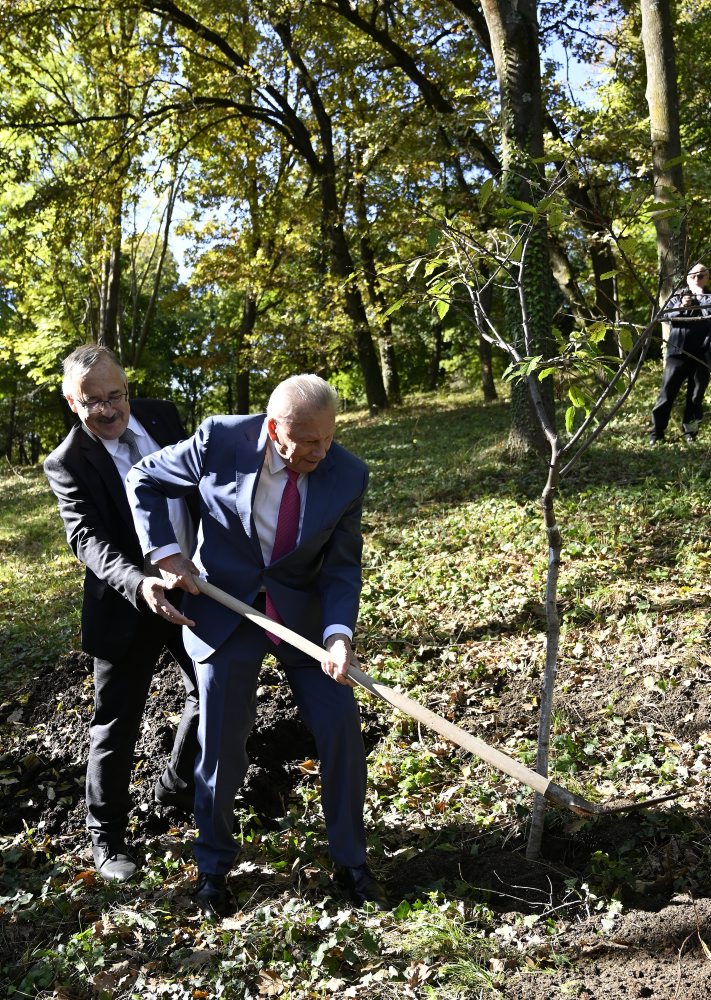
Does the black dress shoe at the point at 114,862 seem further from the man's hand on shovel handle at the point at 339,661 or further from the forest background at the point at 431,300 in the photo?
the man's hand on shovel handle at the point at 339,661

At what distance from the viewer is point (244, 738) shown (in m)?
3.33

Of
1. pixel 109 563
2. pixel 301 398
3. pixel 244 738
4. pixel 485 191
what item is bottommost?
pixel 244 738

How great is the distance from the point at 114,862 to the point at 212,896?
0.62 meters

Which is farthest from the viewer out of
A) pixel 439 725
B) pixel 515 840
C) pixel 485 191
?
pixel 515 840

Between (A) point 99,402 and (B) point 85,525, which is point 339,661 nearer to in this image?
(B) point 85,525

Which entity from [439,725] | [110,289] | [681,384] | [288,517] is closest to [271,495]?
[288,517]

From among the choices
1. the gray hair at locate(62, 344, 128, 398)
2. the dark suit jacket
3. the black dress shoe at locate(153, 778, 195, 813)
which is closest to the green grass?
the black dress shoe at locate(153, 778, 195, 813)

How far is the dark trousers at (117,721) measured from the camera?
362 cm

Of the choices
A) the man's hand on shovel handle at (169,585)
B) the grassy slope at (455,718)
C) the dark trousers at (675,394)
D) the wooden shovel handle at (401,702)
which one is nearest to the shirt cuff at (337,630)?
the wooden shovel handle at (401,702)

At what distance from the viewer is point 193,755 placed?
3.90 meters

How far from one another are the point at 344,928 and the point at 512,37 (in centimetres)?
841

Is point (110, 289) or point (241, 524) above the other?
point (110, 289)

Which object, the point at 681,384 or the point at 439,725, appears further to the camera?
the point at 681,384

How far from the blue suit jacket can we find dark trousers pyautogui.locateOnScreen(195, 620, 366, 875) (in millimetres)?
112
